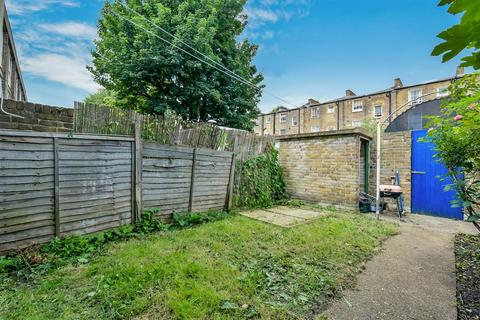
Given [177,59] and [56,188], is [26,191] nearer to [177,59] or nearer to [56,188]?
[56,188]

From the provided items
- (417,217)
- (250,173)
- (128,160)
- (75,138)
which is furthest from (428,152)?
(75,138)

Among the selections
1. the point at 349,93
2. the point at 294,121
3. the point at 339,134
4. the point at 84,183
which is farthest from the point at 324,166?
the point at 294,121

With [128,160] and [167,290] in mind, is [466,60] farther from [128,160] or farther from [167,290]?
[128,160]

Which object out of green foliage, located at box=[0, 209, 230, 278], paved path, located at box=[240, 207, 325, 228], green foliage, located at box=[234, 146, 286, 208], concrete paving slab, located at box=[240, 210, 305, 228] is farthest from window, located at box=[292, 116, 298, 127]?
green foliage, located at box=[0, 209, 230, 278]

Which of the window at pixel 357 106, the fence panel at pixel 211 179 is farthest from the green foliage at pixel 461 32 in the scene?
the window at pixel 357 106

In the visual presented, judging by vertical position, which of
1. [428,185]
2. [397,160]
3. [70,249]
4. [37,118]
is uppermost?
[37,118]

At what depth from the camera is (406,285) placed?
250 cm

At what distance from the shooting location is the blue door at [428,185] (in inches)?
212

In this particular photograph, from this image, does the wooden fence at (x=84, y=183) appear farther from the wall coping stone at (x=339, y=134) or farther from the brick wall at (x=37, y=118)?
the wall coping stone at (x=339, y=134)

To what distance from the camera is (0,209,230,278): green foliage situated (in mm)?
2580

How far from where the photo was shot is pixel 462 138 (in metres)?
2.76

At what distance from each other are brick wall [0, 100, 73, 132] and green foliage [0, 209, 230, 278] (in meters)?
1.49

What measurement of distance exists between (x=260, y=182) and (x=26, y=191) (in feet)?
15.6

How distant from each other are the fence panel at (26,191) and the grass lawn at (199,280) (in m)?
0.70
